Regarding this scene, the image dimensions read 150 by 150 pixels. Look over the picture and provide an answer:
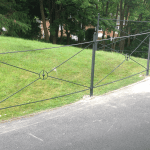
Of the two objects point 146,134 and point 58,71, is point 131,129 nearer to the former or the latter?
point 146,134

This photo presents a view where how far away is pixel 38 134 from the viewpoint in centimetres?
374

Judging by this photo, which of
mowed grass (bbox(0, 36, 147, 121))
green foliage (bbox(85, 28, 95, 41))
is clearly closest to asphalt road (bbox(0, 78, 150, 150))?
mowed grass (bbox(0, 36, 147, 121))

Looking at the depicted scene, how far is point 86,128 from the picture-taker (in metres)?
3.98

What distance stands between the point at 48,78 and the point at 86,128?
148 inches

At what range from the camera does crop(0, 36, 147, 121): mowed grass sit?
5593 millimetres

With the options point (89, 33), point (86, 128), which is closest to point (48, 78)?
point (86, 128)

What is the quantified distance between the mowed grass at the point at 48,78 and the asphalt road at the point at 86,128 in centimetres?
70

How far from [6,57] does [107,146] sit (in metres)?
6.66

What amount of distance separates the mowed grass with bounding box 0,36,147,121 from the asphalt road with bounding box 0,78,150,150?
2.29ft

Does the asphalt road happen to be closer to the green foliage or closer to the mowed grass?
the mowed grass

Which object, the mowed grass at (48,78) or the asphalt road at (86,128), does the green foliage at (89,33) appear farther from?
the asphalt road at (86,128)

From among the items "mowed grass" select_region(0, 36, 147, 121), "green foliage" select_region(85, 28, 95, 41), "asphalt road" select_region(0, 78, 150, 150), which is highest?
"green foliage" select_region(85, 28, 95, 41)

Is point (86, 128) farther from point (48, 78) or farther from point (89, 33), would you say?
point (89, 33)

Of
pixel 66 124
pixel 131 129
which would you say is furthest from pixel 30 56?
pixel 131 129
